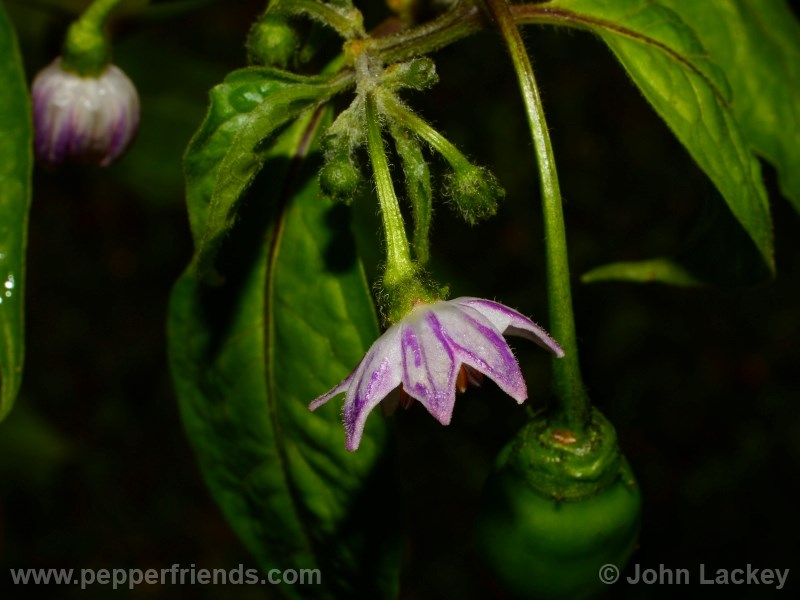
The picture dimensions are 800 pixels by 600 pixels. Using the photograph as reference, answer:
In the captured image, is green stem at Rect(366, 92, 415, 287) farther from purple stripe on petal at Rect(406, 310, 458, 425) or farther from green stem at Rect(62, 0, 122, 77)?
green stem at Rect(62, 0, 122, 77)

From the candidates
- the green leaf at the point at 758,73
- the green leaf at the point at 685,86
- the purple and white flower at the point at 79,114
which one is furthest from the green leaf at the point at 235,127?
the green leaf at the point at 758,73

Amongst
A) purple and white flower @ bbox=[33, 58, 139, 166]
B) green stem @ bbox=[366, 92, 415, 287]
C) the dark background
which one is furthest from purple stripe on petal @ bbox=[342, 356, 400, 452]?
the dark background

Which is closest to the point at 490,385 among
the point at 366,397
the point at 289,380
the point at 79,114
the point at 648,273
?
the point at 648,273

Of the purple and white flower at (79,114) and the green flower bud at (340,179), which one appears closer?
the green flower bud at (340,179)

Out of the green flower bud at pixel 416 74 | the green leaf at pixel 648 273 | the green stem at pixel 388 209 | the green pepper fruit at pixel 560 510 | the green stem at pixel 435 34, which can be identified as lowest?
the green pepper fruit at pixel 560 510

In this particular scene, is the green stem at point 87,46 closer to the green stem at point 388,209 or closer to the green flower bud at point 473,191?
the green stem at point 388,209

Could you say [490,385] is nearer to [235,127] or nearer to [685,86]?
[685,86]
